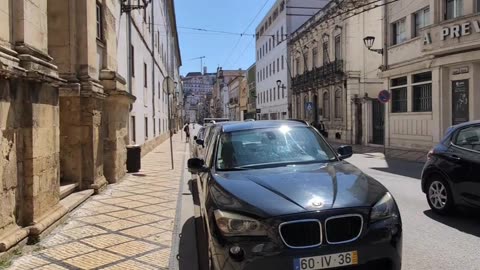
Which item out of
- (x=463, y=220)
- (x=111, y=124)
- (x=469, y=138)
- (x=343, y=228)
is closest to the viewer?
(x=343, y=228)

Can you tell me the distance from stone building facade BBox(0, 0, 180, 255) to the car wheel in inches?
234

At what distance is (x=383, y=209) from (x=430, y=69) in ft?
59.0

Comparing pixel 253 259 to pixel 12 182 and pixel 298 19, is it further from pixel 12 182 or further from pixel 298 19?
pixel 298 19

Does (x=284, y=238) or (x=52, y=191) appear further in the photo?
(x=52, y=191)

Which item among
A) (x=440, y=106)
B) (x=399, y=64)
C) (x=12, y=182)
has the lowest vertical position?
(x=12, y=182)

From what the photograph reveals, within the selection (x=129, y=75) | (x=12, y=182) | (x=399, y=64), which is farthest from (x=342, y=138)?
(x=12, y=182)

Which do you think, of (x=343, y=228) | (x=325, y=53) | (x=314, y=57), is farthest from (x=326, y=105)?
(x=343, y=228)

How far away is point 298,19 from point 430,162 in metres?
43.1

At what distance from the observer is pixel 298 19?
48.8m

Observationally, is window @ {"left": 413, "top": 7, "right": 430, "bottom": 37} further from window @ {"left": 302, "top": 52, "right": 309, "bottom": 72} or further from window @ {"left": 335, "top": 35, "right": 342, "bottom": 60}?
window @ {"left": 302, "top": 52, "right": 309, "bottom": 72}

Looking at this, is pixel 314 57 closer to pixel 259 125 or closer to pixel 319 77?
pixel 319 77

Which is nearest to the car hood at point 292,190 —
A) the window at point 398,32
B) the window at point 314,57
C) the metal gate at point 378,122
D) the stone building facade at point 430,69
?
the stone building facade at point 430,69

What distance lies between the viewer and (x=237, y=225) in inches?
144

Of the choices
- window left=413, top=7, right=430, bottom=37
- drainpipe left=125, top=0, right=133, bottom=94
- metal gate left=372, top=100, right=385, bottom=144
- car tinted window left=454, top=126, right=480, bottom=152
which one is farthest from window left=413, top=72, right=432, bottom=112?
car tinted window left=454, top=126, right=480, bottom=152
